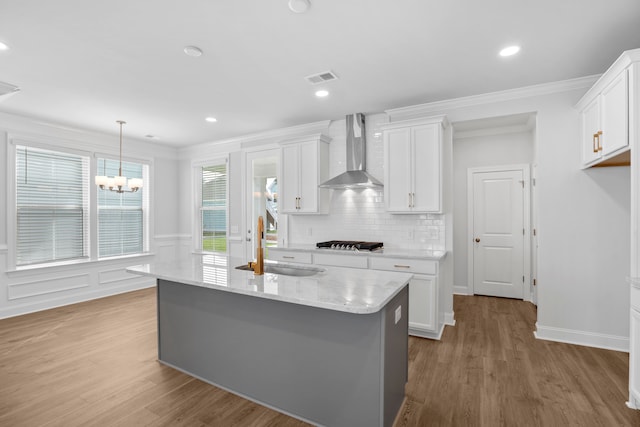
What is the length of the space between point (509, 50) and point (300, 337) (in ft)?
9.71

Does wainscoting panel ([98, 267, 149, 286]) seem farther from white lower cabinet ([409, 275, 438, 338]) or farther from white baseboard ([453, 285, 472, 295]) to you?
white baseboard ([453, 285, 472, 295])

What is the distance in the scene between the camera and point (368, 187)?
4352 millimetres

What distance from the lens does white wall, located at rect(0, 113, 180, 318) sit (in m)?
4.26

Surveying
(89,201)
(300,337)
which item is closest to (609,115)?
(300,337)

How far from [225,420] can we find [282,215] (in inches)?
134

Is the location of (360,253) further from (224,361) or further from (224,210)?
(224,210)

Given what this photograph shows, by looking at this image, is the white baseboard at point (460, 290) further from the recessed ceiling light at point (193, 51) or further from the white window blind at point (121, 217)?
the white window blind at point (121, 217)

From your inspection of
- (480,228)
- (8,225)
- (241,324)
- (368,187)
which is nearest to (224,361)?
(241,324)

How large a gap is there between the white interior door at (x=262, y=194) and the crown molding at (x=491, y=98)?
2192 millimetres

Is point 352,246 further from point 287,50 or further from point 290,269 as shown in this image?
point 287,50

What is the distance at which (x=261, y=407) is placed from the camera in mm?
2236

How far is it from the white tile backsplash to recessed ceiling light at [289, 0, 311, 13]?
2.41 meters

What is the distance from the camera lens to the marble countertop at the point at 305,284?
1.66m

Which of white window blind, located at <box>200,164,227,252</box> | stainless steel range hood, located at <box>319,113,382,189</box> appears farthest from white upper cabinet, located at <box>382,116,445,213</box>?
white window blind, located at <box>200,164,227,252</box>
